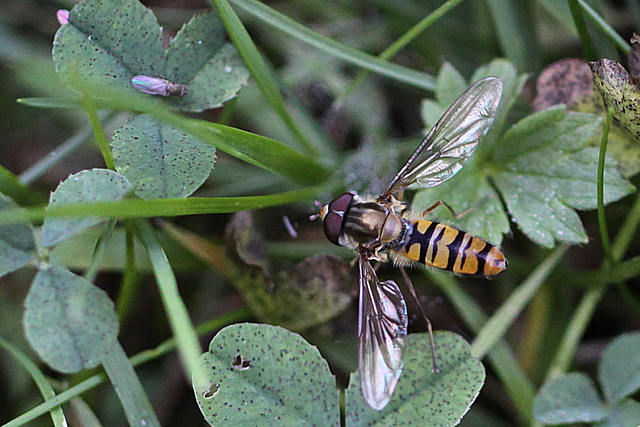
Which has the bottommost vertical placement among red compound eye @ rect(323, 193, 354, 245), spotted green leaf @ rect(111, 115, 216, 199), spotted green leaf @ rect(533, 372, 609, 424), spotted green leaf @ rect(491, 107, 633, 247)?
spotted green leaf @ rect(533, 372, 609, 424)

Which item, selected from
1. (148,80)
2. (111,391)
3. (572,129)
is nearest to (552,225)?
(572,129)

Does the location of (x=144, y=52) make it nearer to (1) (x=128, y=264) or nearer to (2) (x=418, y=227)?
(1) (x=128, y=264)

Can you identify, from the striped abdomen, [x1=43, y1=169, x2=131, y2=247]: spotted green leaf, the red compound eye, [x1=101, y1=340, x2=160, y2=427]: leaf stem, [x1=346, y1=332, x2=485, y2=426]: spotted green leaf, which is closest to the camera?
[x1=43, y1=169, x2=131, y2=247]: spotted green leaf

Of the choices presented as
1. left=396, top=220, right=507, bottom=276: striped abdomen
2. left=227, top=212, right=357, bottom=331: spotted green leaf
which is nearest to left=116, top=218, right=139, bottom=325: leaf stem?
left=227, top=212, right=357, bottom=331: spotted green leaf

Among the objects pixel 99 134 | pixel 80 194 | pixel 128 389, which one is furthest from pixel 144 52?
pixel 128 389

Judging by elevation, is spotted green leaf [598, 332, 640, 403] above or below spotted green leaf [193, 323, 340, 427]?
below

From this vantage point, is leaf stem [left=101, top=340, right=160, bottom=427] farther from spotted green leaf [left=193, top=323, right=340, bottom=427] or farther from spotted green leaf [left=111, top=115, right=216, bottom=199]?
spotted green leaf [left=111, top=115, right=216, bottom=199]

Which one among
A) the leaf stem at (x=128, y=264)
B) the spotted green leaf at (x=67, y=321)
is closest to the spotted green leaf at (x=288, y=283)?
the leaf stem at (x=128, y=264)

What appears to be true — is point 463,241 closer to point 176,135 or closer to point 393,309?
point 393,309
